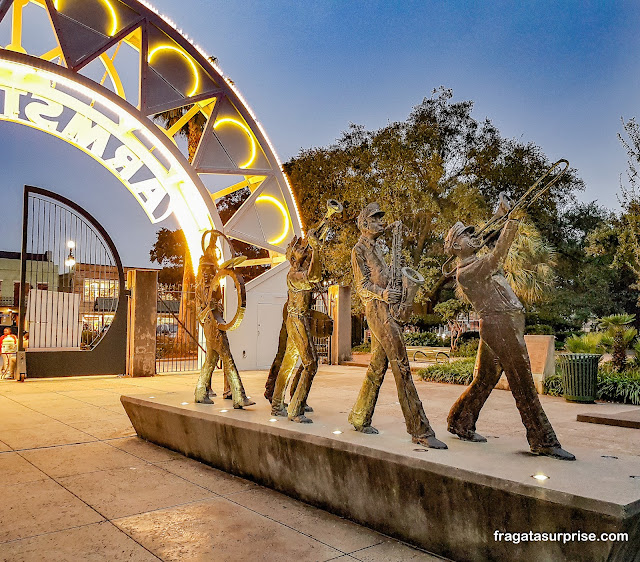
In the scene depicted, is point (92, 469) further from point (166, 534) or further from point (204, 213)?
point (204, 213)

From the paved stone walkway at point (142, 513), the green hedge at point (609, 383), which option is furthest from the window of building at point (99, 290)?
the green hedge at point (609, 383)

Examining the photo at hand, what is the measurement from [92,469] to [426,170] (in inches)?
790

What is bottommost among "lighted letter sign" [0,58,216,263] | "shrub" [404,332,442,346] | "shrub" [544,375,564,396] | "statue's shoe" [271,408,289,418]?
"shrub" [544,375,564,396]

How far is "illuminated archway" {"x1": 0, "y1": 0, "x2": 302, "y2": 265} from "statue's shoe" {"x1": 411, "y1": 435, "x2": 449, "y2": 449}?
10.3m

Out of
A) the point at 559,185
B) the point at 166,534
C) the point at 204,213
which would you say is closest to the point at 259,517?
the point at 166,534

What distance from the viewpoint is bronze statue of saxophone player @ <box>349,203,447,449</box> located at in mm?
4707

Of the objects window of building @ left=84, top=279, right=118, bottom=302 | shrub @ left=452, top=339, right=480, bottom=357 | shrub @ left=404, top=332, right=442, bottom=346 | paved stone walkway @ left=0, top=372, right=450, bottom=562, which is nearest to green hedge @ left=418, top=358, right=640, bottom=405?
shrub @ left=452, top=339, right=480, bottom=357

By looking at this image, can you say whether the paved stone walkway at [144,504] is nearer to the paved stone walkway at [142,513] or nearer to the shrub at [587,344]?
the paved stone walkway at [142,513]

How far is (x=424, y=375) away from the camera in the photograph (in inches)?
587

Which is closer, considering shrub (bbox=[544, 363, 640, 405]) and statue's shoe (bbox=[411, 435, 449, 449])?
statue's shoe (bbox=[411, 435, 449, 449])

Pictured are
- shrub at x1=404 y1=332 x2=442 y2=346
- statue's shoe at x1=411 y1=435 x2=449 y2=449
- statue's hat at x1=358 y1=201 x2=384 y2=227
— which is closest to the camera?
statue's shoe at x1=411 y1=435 x2=449 y2=449

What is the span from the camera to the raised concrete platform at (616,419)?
27.6 ft

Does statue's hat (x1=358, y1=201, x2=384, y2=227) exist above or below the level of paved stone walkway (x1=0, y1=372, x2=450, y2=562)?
above

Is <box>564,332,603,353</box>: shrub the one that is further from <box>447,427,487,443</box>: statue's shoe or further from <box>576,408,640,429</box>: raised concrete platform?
<box>447,427,487,443</box>: statue's shoe
